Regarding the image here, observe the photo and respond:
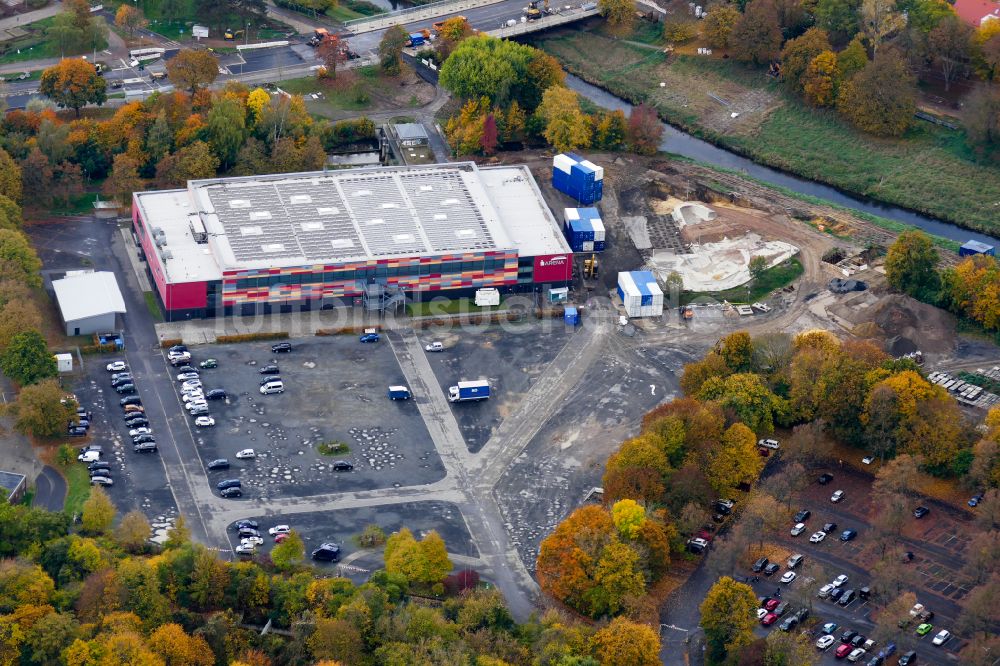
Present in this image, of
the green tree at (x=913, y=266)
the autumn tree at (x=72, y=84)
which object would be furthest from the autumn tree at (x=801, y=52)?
the autumn tree at (x=72, y=84)

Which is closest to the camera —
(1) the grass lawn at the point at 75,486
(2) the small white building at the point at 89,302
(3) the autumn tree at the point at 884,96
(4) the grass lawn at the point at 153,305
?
(1) the grass lawn at the point at 75,486

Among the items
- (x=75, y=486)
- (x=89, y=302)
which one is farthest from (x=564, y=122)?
(x=75, y=486)

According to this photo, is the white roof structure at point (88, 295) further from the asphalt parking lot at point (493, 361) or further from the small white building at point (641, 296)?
the small white building at point (641, 296)

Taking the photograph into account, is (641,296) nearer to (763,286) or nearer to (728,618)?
(763,286)

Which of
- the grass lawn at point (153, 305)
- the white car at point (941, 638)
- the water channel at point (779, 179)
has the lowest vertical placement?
the white car at point (941, 638)

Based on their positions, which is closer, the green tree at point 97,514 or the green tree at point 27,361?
the green tree at point 97,514

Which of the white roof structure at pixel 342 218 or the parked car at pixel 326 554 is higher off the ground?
the white roof structure at pixel 342 218

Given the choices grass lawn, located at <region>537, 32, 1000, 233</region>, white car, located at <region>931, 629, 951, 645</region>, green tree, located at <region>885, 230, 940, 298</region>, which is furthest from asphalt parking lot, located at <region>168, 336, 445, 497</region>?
grass lawn, located at <region>537, 32, 1000, 233</region>
